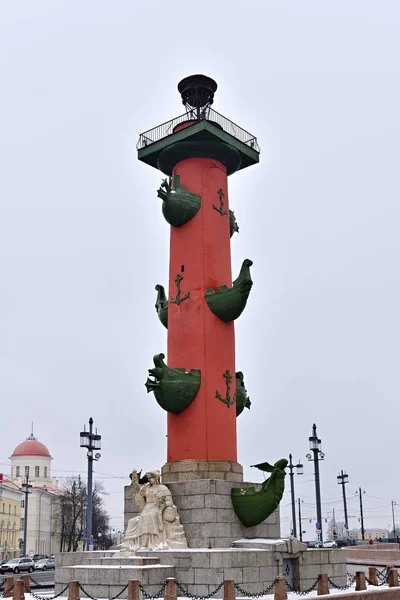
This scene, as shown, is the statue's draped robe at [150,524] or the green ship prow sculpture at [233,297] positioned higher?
the green ship prow sculpture at [233,297]

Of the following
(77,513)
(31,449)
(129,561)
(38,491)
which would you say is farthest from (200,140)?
(31,449)

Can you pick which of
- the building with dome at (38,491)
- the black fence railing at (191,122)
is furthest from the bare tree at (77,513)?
the black fence railing at (191,122)

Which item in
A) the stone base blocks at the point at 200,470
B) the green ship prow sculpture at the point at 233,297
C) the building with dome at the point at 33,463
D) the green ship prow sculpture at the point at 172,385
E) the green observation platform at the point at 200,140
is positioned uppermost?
the green observation platform at the point at 200,140

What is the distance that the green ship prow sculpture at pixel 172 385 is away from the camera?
65.1 feet

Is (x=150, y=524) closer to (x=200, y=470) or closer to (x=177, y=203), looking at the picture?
(x=200, y=470)

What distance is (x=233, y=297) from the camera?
67.2 feet

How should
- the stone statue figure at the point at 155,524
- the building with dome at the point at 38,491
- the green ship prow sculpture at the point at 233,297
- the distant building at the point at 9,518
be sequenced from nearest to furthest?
the stone statue figure at the point at 155,524 < the green ship prow sculpture at the point at 233,297 < the distant building at the point at 9,518 < the building with dome at the point at 38,491

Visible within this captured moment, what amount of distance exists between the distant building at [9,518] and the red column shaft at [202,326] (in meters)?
57.3

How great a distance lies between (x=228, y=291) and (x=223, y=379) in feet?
7.84

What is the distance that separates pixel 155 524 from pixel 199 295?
20.5ft

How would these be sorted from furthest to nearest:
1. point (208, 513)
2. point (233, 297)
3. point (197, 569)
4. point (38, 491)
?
point (38, 491)
point (233, 297)
point (208, 513)
point (197, 569)

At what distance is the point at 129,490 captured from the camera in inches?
796

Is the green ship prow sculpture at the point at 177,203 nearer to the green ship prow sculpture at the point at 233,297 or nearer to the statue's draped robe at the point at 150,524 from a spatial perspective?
the green ship prow sculpture at the point at 233,297

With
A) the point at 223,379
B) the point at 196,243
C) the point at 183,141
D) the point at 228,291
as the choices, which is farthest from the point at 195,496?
the point at 183,141
